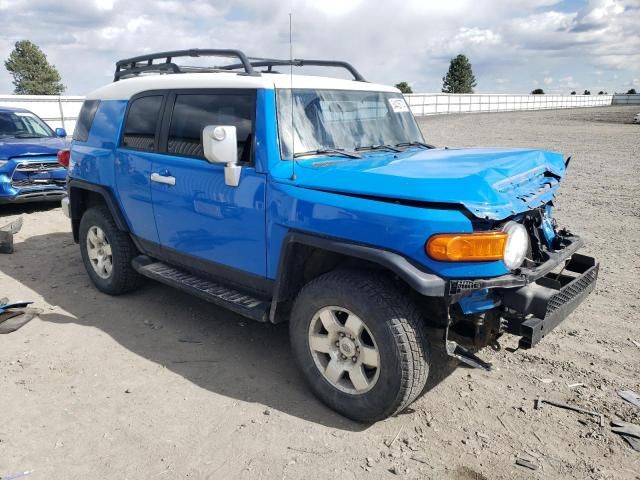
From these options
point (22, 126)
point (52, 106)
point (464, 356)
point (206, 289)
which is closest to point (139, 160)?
point (206, 289)

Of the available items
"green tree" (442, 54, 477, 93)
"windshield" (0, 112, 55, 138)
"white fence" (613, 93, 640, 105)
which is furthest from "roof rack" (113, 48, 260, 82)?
"white fence" (613, 93, 640, 105)

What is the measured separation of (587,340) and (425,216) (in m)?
2.26

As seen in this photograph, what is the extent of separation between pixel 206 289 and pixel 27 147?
6.26 m

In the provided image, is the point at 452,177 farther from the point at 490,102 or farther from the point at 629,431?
the point at 490,102

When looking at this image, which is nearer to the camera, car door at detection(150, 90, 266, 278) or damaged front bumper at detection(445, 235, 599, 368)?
damaged front bumper at detection(445, 235, 599, 368)

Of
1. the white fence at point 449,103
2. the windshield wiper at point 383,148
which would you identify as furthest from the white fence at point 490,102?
the windshield wiper at point 383,148

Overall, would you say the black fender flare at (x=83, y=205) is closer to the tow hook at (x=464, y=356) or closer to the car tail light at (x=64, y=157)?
the car tail light at (x=64, y=157)

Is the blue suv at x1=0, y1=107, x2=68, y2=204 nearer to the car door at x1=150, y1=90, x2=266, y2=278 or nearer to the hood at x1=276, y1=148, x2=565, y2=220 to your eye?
the car door at x1=150, y1=90, x2=266, y2=278

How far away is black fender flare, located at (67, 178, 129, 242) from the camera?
4.94 m

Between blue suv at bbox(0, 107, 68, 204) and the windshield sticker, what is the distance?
21.3 feet

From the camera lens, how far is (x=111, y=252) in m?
5.15

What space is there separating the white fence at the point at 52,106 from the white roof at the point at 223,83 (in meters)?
12.6

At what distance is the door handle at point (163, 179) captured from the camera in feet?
13.7

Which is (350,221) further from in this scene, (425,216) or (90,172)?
(90,172)
